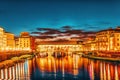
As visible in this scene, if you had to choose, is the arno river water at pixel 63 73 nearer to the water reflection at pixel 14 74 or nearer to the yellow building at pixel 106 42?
the water reflection at pixel 14 74

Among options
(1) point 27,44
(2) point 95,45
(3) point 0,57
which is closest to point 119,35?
(2) point 95,45

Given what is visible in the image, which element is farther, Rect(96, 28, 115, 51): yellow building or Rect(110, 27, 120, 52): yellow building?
Rect(96, 28, 115, 51): yellow building

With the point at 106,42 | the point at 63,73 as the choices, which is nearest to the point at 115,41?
the point at 106,42

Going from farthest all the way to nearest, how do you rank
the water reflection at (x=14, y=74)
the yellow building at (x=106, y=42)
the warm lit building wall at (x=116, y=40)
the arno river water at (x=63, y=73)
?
1. the yellow building at (x=106, y=42)
2. the warm lit building wall at (x=116, y=40)
3. the arno river water at (x=63, y=73)
4. the water reflection at (x=14, y=74)

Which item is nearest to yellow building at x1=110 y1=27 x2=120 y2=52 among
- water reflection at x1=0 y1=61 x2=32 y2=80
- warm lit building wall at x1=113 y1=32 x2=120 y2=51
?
warm lit building wall at x1=113 y1=32 x2=120 y2=51

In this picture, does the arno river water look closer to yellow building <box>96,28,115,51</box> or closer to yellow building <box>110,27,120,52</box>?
yellow building <box>110,27,120,52</box>

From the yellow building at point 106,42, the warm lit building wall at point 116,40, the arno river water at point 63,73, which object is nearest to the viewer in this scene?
the arno river water at point 63,73

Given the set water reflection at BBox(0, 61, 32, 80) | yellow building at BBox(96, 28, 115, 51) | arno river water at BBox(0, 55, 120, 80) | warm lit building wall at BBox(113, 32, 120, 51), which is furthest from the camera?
yellow building at BBox(96, 28, 115, 51)

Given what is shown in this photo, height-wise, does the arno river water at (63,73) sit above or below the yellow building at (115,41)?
below

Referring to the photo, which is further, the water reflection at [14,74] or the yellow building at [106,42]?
the yellow building at [106,42]

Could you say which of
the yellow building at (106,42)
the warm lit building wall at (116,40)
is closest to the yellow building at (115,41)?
the warm lit building wall at (116,40)

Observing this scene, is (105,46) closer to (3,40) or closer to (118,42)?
(118,42)

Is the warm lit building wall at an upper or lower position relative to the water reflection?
upper

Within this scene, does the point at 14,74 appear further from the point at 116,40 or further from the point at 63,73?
the point at 116,40
